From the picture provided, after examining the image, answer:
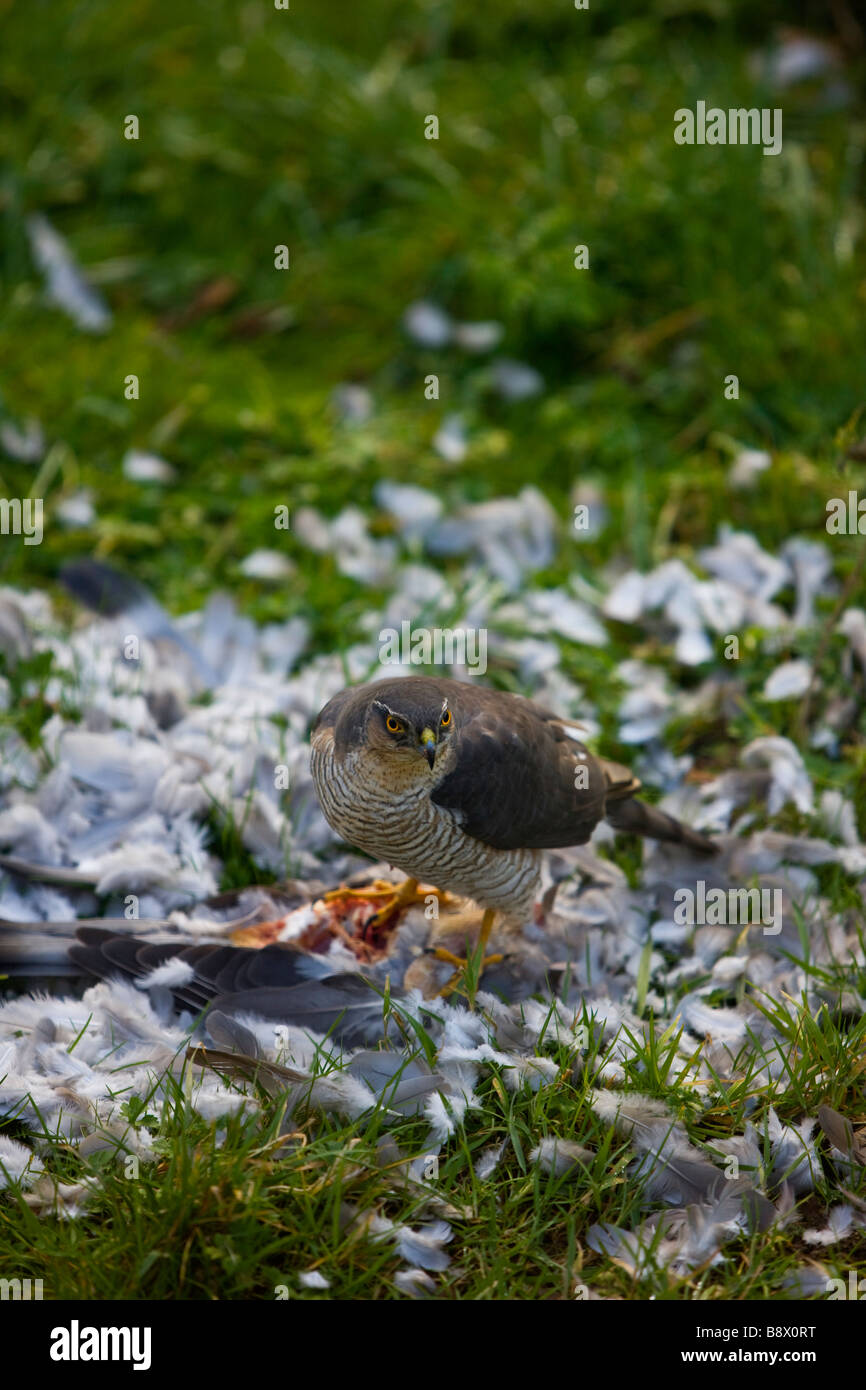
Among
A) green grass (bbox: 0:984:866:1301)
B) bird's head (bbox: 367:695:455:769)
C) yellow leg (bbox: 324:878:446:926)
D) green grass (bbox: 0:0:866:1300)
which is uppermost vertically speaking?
green grass (bbox: 0:0:866:1300)

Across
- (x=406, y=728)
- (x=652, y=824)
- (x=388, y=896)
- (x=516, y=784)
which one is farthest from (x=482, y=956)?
(x=406, y=728)

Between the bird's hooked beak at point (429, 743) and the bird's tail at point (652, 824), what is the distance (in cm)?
82

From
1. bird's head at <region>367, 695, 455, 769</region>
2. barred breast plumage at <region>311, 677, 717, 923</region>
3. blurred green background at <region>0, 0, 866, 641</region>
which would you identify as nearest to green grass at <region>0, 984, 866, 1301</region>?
barred breast plumage at <region>311, 677, 717, 923</region>

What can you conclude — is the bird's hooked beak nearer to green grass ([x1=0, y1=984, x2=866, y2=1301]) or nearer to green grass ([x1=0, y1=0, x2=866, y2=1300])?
green grass ([x1=0, y1=984, x2=866, y2=1301])

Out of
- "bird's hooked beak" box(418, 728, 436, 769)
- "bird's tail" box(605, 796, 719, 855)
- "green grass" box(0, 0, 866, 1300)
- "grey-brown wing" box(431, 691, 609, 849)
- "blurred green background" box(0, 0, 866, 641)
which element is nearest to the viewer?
"bird's hooked beak" box(418, 728, 436, 769)

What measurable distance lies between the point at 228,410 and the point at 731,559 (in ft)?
7.63

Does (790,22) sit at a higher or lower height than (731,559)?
higher

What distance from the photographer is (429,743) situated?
9.89ft

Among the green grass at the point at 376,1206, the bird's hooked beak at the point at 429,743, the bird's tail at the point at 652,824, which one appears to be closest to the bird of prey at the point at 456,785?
the bird's hooked beak at the point at 429,743

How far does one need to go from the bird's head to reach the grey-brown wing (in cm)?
18

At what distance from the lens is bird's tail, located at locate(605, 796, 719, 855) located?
3.71 m

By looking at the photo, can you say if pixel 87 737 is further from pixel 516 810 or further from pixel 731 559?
pixel 731 559
